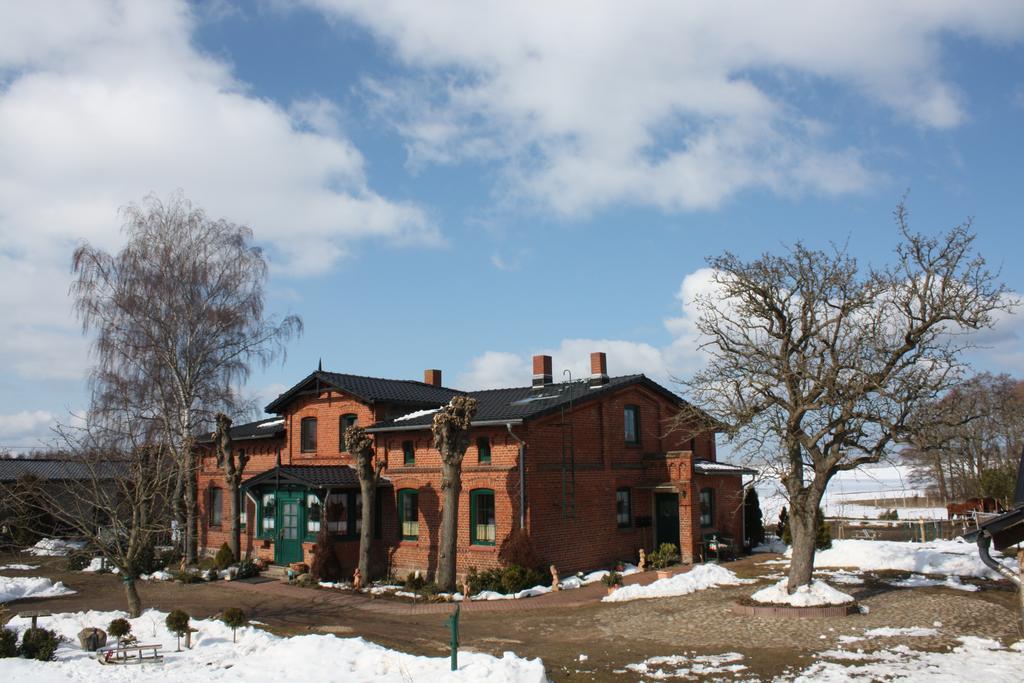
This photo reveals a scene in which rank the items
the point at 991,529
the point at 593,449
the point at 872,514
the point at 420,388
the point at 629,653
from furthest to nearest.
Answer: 1. the point at 872,514
2. the point at 420,388
3. the point at 593,449
4. the point at 629,653
5. the point at 991,529

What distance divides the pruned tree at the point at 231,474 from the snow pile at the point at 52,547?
981 centimetres

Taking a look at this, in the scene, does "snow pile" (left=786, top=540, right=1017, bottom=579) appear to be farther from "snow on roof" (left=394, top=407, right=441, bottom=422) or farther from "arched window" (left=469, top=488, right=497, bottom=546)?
"snow on roof" (left=394, top=407, right=441, bottom=422)

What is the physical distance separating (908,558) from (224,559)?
22601 millimetres

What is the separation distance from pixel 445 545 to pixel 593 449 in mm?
6264

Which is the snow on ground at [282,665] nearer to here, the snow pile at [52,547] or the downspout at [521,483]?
the downspout at [521,483]

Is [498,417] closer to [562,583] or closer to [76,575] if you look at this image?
[562,583]

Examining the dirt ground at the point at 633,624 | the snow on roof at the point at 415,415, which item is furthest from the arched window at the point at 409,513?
the dirt ground at the point at 633,624

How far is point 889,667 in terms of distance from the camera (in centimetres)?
1195

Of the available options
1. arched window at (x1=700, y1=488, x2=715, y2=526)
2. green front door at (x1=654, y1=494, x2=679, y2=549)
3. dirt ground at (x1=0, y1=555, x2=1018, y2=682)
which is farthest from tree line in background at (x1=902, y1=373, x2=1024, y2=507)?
green front door at (x1=654, y1=494, x2=679, y2=549)

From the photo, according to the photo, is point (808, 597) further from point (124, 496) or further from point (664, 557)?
point (124, 496)

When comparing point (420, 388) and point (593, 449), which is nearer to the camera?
point (593, 449)

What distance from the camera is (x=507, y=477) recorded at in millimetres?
22594

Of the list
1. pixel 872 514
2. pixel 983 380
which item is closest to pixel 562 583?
pixel 872 514

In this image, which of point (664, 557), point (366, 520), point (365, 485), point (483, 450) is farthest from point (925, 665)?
point (365, 485)
